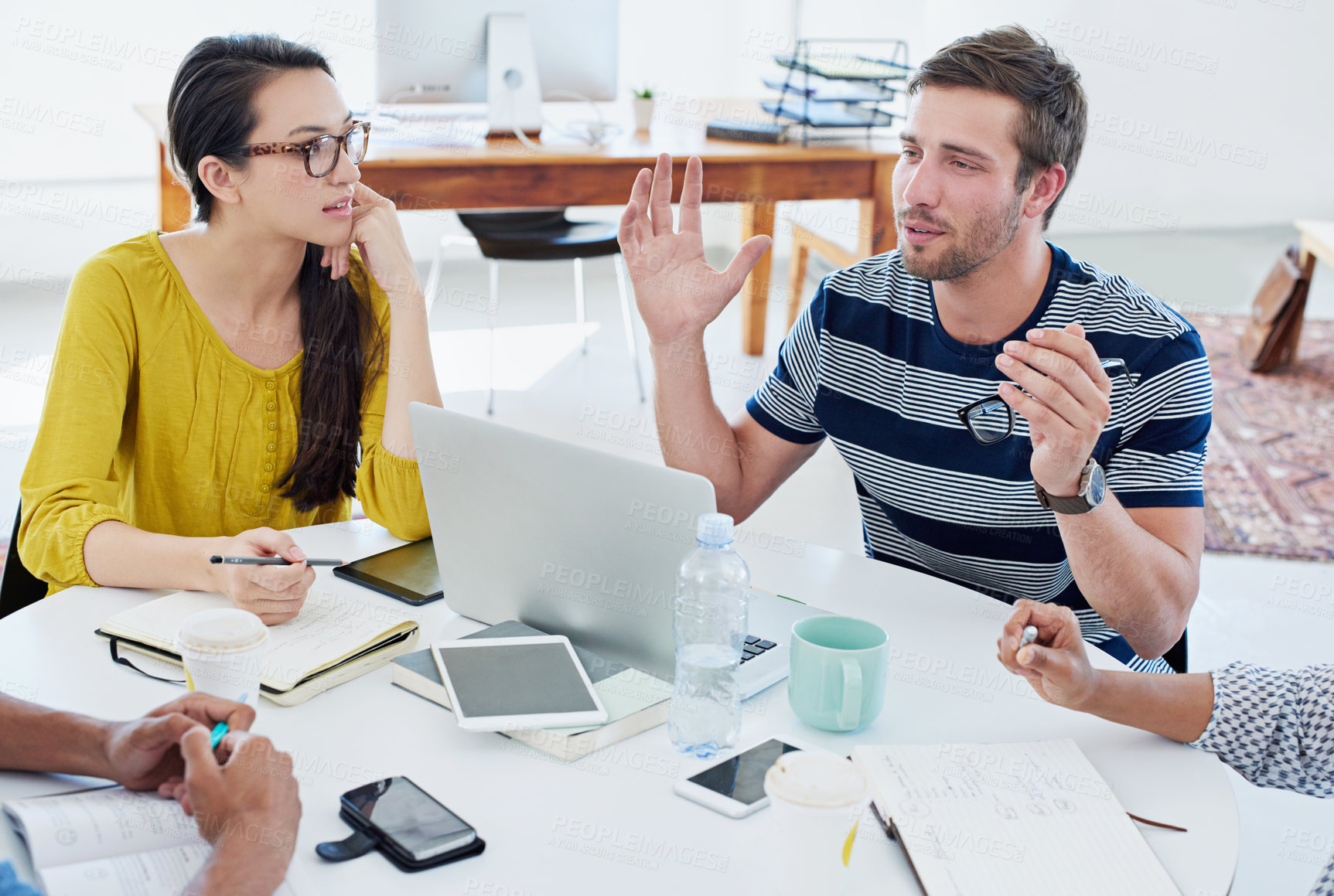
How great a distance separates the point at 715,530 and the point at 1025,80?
2.58 feet

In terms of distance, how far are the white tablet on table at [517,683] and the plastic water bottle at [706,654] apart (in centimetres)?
7

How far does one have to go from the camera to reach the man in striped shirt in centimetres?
133

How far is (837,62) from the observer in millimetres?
3414

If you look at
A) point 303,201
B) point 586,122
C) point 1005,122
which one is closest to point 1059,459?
point 1005,122

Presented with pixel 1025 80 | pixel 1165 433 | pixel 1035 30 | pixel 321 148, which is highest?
pixel 1035 30

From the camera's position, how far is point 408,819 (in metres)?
0.88

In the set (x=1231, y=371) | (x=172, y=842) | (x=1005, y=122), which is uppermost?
(x=1005, y=122)

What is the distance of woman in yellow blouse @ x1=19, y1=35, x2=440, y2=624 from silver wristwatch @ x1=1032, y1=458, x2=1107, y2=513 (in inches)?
28.1

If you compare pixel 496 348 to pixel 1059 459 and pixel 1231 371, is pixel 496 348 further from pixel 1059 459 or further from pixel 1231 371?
pixel 1059 459

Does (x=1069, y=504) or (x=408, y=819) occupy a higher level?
(x=1069, y=504)

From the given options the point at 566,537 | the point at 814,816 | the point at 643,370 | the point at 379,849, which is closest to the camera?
the point at 814,816

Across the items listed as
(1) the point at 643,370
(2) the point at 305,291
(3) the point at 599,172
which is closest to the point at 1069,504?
(2) the point at 305,291

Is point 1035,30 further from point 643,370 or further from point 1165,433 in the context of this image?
point 1165,433

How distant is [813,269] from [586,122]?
7.35 ft
